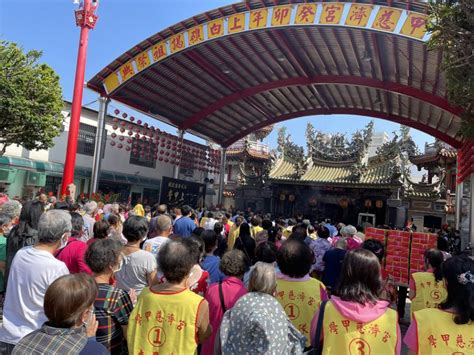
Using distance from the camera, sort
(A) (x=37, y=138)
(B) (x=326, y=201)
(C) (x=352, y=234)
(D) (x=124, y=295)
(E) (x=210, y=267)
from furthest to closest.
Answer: (B) (x=326, y=201) < (A) (x=37, y=138) < (C) (x=352, y=234) < (E) (x=210, y=267) < (D) (x=124, y=295)

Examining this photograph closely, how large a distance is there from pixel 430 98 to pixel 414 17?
4.16 metres

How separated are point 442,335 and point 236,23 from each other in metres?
10.5

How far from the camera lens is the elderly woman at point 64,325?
153 centimetres

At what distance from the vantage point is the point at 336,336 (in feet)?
6.66

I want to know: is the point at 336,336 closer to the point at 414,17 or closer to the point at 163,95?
the point at 414,17

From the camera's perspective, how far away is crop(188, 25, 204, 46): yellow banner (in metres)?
11.2

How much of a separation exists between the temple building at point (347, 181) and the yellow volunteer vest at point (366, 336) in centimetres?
1567

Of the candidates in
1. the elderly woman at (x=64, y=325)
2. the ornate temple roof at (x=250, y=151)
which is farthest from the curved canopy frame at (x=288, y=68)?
the elderly woman at (x=64, y=325)

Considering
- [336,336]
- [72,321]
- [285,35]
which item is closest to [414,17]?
[285,35]

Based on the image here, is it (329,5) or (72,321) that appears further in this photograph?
Result: (329,5)

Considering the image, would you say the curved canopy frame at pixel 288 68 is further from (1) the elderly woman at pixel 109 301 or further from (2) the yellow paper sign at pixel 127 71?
(1) the elderly woman at pixel 109 301

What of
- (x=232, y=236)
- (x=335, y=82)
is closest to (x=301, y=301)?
(x=232, y=236)

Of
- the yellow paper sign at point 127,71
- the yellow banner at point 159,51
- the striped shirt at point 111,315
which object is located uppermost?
the yellow banner at point 159,51

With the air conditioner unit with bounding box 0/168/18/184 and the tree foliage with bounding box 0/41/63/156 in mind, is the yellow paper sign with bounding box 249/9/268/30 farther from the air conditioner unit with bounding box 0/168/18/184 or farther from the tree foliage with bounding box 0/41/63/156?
the air conditioner unit with bounding box 0/168/18/184
